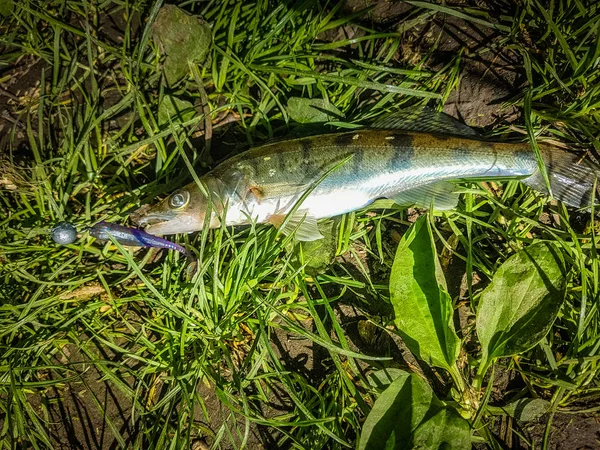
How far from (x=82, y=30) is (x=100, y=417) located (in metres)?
3.55

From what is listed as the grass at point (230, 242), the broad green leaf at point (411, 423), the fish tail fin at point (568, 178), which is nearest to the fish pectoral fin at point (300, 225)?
the grass at point (230, 242)

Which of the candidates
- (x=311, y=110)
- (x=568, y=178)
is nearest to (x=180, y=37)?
(x=311, y=110)

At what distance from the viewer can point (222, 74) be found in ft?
12.9

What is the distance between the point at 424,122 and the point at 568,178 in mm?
1197

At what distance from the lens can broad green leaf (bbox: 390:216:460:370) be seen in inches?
123

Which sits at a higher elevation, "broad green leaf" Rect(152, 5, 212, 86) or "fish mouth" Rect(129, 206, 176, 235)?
"broad green leaf" Rect(152, 5, 212, 86)

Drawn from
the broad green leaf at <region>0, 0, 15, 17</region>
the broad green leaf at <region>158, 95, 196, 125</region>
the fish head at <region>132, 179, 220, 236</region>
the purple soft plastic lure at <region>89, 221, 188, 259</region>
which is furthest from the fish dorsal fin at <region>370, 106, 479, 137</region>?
the broad green leaf at <region>0, 0, 15, 17</region>

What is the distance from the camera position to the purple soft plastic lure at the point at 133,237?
3.54m

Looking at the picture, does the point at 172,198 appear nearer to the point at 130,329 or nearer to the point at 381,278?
the point at 130,329

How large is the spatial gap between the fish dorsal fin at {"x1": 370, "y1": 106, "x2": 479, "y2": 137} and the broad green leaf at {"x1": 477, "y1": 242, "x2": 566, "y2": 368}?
45.2 inches

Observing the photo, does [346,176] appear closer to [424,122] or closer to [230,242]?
[424,122]

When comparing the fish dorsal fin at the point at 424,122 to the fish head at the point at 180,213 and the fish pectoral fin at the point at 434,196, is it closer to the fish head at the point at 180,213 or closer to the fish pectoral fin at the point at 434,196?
the fish pectoral fin at the point at 434,196

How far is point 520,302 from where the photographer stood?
3.17 meters

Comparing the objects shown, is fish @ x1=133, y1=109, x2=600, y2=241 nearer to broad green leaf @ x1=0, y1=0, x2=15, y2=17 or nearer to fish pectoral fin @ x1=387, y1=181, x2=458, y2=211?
fish pectoral fin @ x1=387, y1=181, x2=458, y2=211
